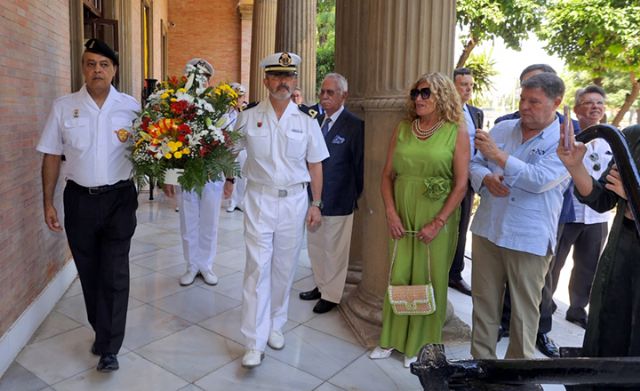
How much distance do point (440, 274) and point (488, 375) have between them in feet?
7.60

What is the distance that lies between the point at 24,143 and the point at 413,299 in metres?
2.79

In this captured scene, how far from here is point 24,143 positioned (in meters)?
3.45

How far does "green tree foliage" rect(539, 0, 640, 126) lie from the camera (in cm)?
1225

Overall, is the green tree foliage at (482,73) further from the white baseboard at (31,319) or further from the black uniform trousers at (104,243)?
the black uniform trousers at (104,243)

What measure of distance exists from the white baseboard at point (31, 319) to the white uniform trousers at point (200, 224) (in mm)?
1082

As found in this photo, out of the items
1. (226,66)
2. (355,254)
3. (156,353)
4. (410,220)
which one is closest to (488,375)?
(410,220)

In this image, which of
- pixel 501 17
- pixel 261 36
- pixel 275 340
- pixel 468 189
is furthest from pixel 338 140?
pixel 501 17

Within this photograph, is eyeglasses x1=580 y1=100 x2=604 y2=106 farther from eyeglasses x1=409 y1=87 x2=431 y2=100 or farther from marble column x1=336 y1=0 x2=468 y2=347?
eyeglasses x1=409 y1=87 x2=431 y2=100

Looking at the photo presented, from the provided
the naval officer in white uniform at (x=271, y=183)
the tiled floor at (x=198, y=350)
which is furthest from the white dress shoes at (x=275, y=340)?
the naval officer in white uniform at (x=271, y=183)

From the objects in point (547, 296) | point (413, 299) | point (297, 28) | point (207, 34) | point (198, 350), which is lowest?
point (198, 350)

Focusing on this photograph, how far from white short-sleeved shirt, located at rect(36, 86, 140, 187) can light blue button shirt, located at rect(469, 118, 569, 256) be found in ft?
7.27

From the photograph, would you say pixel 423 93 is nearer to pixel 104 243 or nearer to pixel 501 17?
pixel 104 243

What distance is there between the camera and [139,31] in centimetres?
986

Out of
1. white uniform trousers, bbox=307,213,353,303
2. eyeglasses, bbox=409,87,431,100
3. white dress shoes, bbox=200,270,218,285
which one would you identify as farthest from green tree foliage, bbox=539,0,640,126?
white dress shoes, bbox=200,270,218,285
